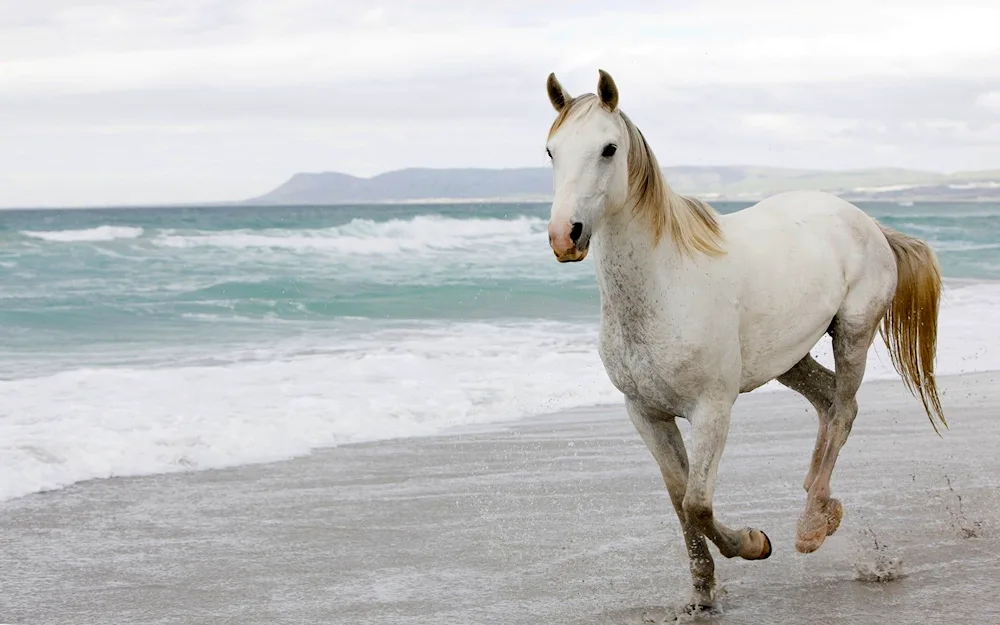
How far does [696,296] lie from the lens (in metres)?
3.71

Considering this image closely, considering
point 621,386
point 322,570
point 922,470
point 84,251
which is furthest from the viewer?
point 84,251

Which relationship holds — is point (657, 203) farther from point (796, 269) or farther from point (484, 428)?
point (484, 428)

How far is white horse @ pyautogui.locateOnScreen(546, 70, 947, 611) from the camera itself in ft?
11.2

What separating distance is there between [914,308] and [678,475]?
164cm

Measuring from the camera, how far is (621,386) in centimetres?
382

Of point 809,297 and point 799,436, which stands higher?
point 809,297

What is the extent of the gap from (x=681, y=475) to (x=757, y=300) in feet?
2.15

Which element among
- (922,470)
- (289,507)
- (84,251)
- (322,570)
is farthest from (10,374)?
(84,251)

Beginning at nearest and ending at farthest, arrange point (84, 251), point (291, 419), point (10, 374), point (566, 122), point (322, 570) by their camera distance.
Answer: point (566, 122), point (322, 570), point (291, 419), point (10, 374), point (84, 251)

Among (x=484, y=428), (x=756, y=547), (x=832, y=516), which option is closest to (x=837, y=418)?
(x=832, y=516)

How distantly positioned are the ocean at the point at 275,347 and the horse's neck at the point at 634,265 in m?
3.52

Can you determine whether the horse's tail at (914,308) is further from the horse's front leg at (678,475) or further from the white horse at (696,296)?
the horse's front leg at (678,475)

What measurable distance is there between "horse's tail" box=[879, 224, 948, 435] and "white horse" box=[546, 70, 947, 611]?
0.40 meters

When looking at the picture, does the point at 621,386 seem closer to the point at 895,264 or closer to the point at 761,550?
the point at 761,550
